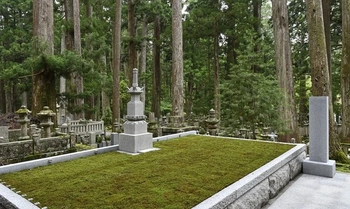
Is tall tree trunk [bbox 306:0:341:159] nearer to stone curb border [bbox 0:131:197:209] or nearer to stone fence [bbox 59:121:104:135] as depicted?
stone curb border [bbox 0:131:197:209]

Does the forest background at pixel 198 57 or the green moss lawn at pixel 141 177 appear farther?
the forest background at pixel 198 57

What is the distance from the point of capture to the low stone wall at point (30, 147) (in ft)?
21.7

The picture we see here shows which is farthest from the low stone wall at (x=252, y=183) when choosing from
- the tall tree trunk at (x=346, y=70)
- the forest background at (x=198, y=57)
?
the tall tree trunk at (x=346, y=70)

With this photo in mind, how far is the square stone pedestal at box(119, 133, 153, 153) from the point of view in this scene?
5008mm

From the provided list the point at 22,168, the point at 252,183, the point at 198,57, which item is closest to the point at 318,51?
the point at 252,183

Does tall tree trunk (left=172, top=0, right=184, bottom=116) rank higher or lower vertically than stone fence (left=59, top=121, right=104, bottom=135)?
higher

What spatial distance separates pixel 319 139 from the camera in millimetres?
4820

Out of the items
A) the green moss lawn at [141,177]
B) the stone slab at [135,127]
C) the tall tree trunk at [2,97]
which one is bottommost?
the green moss lawn at [141,177]

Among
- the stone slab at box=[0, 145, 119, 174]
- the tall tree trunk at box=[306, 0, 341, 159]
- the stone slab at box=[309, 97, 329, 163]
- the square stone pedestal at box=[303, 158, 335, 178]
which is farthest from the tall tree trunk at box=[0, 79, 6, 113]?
the stone slab at box=[309, 97, 329, 163]

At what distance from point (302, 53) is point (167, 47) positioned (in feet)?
33.5

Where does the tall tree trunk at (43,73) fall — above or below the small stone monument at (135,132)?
above

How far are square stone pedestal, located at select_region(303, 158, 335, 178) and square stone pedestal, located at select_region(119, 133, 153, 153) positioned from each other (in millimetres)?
3314

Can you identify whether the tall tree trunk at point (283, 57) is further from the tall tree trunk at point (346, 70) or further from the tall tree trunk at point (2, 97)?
the tall tree trunk at point (2, 97)

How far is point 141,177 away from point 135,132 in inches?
67.2
